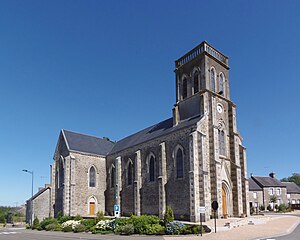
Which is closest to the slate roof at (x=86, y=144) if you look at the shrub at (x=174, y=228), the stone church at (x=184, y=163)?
the stone church at (x=184, y=163)

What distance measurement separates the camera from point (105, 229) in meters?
23.3

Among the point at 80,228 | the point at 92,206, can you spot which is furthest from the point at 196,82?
the point at 92,206

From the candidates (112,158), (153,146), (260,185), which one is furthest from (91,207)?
(260,185)

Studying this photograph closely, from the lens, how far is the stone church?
25.6 metres

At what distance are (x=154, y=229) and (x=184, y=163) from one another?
7.89 m

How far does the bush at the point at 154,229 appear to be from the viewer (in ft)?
65.4

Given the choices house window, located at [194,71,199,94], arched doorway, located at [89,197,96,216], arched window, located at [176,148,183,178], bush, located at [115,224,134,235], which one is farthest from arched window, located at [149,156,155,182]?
arched doorway, located at [89,197,96,216]

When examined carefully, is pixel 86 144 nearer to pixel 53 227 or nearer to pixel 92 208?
pixel 92 208

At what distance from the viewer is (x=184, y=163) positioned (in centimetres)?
2655

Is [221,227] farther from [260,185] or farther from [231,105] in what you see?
[260,185]

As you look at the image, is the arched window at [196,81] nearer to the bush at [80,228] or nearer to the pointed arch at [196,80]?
the pointed arch at [196,80]

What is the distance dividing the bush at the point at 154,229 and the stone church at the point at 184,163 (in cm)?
469

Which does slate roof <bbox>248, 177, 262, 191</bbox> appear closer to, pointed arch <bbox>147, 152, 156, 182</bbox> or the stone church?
the stone church

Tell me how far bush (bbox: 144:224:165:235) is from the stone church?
469 centimetres
